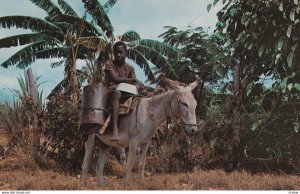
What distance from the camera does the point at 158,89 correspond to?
25.0 ft

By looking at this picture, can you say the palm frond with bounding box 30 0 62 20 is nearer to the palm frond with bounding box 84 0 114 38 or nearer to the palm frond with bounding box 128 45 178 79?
the palm frond with bounding box 84 0 114 38

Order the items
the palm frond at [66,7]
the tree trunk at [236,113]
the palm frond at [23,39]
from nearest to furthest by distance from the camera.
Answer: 1. the tree trunk at [236,113]
2. the palm frond at [23,39]
3. the palm frond at [66,7]

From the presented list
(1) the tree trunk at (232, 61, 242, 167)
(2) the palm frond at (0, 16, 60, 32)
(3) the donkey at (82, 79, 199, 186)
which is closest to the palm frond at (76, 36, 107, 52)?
(2) the palm frond at (0, 16, 60, 32)

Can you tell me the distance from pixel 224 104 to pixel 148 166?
2.83 m

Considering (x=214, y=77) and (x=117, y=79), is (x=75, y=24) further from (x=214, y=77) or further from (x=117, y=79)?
(x=117, y=79)

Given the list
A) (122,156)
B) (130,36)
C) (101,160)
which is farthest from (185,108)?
(130,36)

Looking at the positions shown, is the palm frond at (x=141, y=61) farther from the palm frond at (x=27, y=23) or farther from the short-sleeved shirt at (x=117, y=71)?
the short-sleeved shirt at (x=117, y=71)

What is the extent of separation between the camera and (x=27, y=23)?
43.0ft

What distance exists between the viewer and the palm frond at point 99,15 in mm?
13617

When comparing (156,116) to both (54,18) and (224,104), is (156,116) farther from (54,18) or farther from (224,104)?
(54,18)

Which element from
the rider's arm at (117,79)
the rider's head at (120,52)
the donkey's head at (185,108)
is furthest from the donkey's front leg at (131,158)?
the rider's head at (120,52)

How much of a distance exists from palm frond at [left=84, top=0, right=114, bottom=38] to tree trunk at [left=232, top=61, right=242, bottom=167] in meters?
5.38

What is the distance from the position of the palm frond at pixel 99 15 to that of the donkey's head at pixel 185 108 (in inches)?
282

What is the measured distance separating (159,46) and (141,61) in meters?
0.78
